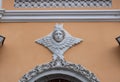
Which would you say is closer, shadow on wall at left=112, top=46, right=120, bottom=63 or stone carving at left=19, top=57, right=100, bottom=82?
stone carving at left=19, top=57, right=100, bottom=82

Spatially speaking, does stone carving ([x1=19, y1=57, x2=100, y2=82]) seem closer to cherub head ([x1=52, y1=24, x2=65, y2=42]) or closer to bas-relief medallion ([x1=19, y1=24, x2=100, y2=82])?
bas-relief medallion ([x1=19, y1=24, x2=100, y2=82])

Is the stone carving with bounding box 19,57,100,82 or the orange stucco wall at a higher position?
the orange stucco wall

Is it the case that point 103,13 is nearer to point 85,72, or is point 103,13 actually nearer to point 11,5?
point 85,72

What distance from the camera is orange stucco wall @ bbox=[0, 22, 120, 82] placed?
6.91 metres

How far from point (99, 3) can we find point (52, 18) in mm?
912

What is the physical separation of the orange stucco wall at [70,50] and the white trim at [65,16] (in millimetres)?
73

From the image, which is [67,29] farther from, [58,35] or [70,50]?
[70,50]

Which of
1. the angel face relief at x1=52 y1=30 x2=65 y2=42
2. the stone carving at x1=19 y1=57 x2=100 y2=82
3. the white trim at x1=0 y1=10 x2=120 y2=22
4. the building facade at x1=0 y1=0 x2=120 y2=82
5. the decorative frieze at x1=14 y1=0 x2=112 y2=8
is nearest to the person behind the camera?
the stone carving at x1=19 y1=57 x2=100 y2=82

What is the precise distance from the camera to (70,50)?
703 cm

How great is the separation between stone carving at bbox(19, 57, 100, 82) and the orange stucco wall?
0.30 feet

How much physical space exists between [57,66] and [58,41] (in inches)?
18.4

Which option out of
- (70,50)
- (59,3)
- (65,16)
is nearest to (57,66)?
(70,50)

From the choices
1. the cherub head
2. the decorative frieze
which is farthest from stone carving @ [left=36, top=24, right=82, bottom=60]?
the decorative frieze

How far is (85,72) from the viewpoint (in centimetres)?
684
